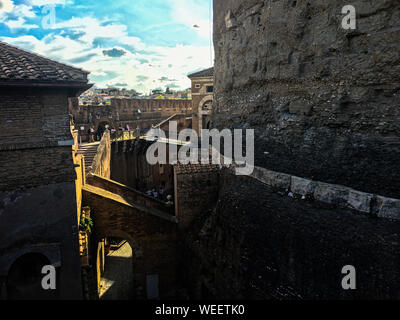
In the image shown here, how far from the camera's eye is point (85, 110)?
2512 centimetres

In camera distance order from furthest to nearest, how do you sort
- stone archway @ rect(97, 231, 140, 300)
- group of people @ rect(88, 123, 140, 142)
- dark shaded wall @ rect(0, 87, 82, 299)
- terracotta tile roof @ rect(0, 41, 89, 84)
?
group of people @ rect(88, 123, 140, 142) → stone archway @ rect(97, 231, 140, 300) → dark shaded wall @ rect(0, 87, 82, 299) → terracotta tile roof @ rect(0, 41, 89, 84)

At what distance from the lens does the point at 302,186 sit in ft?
A: 14.8

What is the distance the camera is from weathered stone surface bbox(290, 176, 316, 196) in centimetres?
438

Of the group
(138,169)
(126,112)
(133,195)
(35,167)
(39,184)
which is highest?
(126,112)

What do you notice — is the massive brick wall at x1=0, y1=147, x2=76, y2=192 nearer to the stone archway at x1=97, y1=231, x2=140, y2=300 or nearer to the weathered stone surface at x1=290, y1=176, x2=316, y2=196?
the stone archway at x1=97, y1=231, x2=140, y2=300

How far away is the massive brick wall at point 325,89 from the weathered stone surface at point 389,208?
0.62 ft

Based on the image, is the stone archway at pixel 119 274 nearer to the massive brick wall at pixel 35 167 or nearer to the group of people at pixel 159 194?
the massive brick wall at pixel 35 167

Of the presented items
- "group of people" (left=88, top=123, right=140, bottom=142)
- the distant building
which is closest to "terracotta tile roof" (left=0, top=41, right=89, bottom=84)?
"group of people" (left=88, top=123, right=140, bottom=142)

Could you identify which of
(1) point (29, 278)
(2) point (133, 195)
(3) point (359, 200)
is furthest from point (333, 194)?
(2) point (133, 195)

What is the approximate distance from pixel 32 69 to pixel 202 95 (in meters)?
19.4

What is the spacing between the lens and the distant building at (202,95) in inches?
918

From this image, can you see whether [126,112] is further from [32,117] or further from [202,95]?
[32,117]

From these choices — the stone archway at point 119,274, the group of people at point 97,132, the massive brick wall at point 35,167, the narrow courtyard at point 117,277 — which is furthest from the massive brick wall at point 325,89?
the group of people at point 97,132
